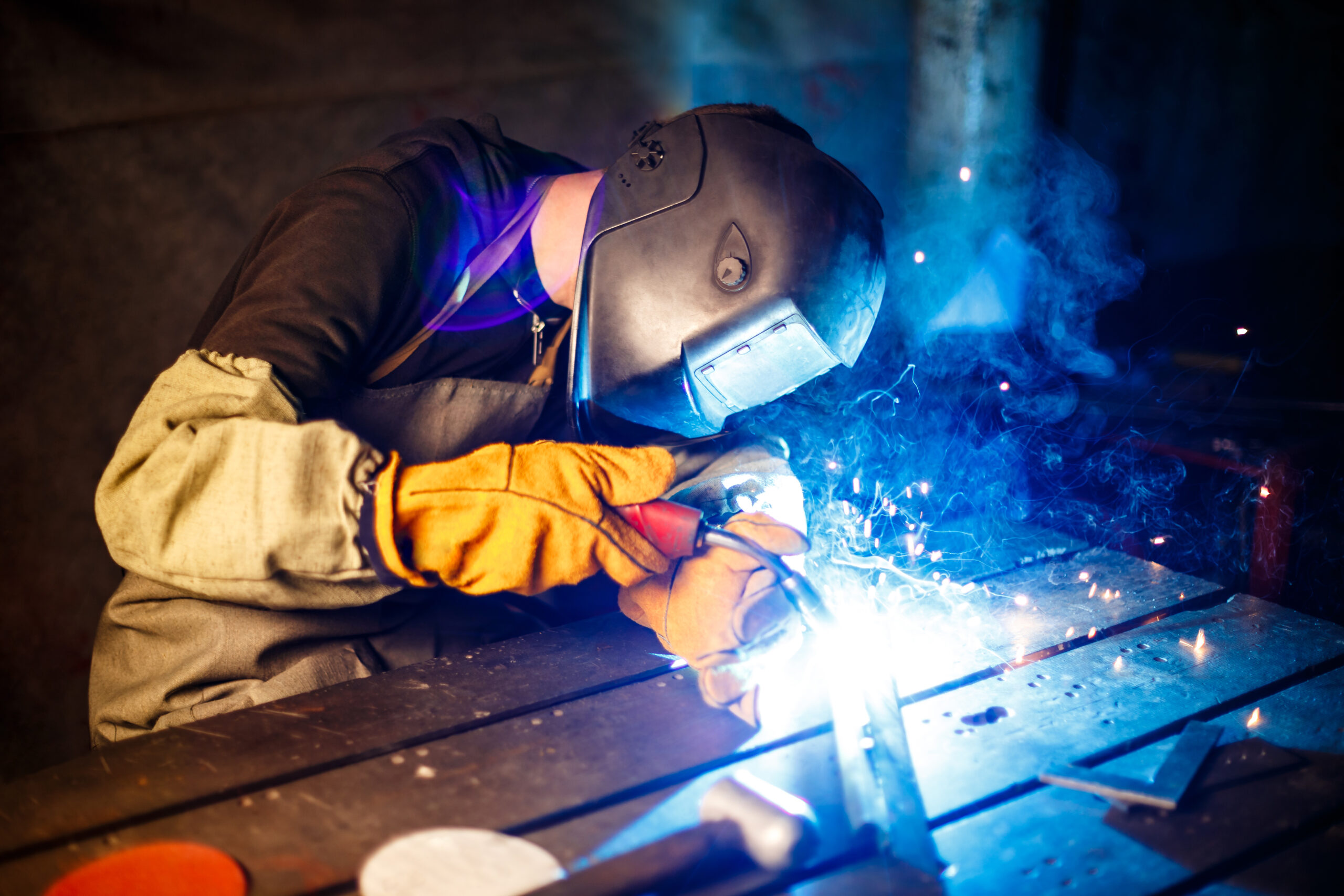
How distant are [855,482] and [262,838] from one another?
2.45 m

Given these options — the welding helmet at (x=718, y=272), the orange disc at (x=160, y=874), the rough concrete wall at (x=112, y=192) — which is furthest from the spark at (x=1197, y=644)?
the rough concrete wall at (x=112, y=192)

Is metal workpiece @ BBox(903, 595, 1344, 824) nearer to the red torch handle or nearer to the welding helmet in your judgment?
the red torch handle

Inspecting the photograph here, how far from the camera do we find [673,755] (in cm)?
110

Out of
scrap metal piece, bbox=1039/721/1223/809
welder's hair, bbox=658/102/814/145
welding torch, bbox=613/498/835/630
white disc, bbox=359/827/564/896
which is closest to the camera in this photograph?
white disc, bbox=359/827/564/896

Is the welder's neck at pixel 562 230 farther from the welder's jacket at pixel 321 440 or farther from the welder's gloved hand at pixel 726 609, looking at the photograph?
the welder's gloved hand at pixel 726 609

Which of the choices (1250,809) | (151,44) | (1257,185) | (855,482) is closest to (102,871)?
(1250,809)

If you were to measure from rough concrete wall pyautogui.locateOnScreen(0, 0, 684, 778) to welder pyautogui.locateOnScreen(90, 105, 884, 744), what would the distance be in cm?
105

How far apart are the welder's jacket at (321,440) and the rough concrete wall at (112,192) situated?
103 cm

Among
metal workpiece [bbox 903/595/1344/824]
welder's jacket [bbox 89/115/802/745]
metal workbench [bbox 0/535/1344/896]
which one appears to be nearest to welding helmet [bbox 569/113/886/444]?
welder's jacket [bbox 89/115/802/745]

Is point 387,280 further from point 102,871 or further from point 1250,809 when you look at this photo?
point 1250,809

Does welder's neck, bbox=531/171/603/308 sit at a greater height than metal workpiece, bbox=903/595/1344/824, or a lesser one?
greater

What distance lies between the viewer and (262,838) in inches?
37.4

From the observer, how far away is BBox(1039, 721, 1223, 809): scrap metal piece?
966 millimetres

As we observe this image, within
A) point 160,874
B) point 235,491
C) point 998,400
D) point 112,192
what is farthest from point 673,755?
point 112,192
